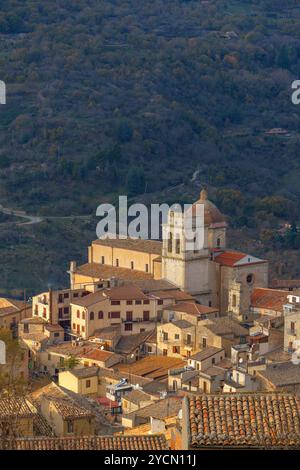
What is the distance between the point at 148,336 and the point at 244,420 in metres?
28.3

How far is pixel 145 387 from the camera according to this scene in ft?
131

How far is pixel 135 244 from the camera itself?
5075 cm

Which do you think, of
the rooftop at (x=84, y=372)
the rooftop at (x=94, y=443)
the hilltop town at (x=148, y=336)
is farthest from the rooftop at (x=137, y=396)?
the rooftop at (x=94, y=443)

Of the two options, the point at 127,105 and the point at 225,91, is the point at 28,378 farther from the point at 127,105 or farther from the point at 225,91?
the point at 225,91

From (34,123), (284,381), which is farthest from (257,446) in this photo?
(34,123)

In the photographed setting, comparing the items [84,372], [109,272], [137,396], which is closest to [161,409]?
[137,396]

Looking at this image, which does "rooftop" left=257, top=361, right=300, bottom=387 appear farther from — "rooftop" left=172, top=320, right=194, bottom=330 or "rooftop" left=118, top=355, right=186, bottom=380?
"rooftop" left=172, top=320, right=194, bottom=330

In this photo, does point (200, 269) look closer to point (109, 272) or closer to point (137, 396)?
point (109, 272)

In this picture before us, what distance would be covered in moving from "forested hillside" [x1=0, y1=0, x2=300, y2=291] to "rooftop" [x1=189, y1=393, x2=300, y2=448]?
44697mm

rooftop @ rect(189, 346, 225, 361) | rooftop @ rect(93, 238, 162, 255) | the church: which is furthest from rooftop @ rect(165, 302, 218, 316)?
A: rooftop @ rect(93, 238, 162, 255)

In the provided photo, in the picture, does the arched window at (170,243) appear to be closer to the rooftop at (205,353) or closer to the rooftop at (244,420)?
the rooftop at (205,353)

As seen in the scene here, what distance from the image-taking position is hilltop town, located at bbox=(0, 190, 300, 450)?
35.2 meters

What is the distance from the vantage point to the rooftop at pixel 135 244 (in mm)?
50059

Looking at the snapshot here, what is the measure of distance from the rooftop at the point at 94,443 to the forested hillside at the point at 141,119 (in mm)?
40103
